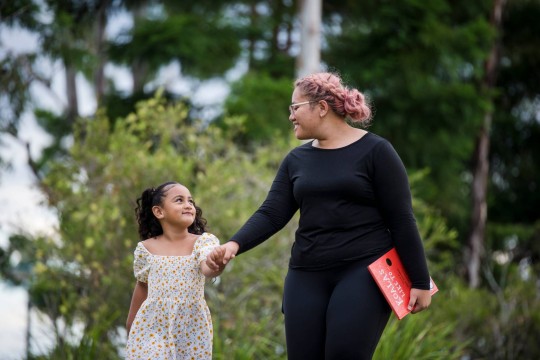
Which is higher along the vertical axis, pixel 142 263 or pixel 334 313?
pixel 142 263

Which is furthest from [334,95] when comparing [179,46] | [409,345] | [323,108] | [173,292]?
[179,46]

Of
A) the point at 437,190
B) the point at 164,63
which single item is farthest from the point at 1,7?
the point at 437,190

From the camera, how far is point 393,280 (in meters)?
3.85

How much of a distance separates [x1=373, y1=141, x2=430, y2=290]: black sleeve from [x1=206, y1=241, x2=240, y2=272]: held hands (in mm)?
614

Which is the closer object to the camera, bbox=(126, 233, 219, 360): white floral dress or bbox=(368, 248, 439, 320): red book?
bbox=(368, 248, 439, 320): red book

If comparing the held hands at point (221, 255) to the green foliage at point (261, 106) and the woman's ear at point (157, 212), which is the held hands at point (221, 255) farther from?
the green foliage at point (261, 106)

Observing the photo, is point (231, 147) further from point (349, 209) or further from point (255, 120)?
point (349, 209)

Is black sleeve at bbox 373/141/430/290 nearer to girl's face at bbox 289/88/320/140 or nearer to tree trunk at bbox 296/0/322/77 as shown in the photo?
girl's face at bbox 289/88/320/140

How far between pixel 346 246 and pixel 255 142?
968 centimetres

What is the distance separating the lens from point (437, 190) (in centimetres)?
1723

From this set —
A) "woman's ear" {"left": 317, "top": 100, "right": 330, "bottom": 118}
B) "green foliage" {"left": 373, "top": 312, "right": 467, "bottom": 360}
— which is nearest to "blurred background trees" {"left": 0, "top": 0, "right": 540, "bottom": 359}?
"green foliage" {"left": 373, "top": 312, "right": 467, "bottom": 360}

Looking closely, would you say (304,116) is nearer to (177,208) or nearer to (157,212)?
(177,208)

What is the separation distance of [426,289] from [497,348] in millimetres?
7104

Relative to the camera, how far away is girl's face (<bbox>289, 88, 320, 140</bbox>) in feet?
13.2
